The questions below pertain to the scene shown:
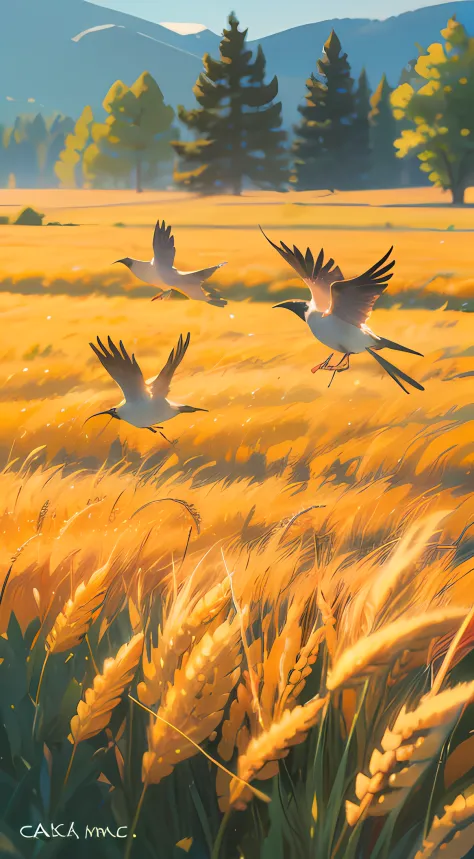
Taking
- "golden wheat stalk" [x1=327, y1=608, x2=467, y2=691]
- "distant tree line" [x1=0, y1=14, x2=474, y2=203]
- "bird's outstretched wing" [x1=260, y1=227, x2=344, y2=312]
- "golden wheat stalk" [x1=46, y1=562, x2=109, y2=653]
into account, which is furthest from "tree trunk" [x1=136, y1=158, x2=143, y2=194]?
"golden wheat stalk" [x1=327, y1=608, x2=467, y2=691]

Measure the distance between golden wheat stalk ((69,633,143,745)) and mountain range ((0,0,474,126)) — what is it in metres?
0.78

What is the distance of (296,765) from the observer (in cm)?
63

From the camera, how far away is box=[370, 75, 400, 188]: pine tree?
1.13 meters

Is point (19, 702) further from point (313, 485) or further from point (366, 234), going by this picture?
point (366, 234)

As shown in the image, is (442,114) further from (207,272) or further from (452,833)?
(452,833)

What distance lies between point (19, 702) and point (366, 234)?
80 cm

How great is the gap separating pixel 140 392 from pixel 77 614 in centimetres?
30

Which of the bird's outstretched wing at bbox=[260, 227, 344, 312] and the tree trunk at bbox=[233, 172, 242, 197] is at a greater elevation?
the tree trunk at bbox=[233, 172, 242, 197]

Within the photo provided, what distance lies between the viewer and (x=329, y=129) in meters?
1.05

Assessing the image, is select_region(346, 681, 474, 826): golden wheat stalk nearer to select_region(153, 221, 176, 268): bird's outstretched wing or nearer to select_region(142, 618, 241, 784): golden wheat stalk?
select_region(142, 618, 241, 784): golden wheat stalk

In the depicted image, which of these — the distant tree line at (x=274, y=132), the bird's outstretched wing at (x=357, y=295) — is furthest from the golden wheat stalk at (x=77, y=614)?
the distant tree line at (x=274, y=132)

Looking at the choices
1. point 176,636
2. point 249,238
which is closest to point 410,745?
point 176,636

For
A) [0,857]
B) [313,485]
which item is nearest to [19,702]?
[0,857]

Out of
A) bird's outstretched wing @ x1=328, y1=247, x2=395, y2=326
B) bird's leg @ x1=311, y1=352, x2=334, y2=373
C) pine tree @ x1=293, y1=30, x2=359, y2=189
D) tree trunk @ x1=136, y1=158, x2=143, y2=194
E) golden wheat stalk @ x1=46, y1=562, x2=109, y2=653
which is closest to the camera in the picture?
golden wheat stalk @ x1=46, y1=562, x2=109, y2=653
